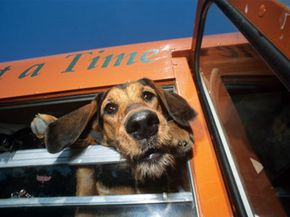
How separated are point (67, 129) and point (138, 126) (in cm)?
65

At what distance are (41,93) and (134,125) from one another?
1.32m

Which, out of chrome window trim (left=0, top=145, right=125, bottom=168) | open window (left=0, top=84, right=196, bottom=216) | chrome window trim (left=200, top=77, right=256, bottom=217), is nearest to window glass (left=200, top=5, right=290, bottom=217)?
chrome window trim (left=200, top=77, right=256, bottom=217)

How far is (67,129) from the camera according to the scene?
1979mm

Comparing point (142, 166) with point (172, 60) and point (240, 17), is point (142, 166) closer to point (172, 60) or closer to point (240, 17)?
point (240, 17)

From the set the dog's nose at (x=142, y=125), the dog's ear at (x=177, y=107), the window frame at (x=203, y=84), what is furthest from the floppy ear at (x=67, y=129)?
the window frame at (x=203, y=84)

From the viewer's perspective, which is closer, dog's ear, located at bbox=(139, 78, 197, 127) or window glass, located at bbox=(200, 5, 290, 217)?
window glass, located at bbox=(200, 5, 290, 217)

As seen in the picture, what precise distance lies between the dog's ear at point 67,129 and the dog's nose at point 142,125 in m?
0.49

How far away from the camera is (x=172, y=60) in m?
2.60

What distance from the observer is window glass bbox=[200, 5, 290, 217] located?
5.19 feet

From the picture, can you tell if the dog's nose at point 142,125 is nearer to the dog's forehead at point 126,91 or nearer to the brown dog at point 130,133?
the brown dog at point 130,133

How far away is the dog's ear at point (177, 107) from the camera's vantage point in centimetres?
192

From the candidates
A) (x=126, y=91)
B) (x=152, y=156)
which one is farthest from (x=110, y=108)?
(x=152, y=156)

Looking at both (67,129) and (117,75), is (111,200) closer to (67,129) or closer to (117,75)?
(67,129)

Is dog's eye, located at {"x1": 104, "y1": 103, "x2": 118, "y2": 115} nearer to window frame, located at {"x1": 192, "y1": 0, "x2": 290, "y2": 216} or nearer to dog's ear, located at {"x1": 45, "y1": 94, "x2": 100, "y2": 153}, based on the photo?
dog's ear, located at {"x1": 45, "y1": 94, "x2": 100, "y2": 153}
